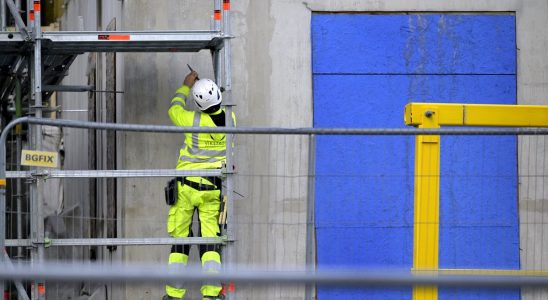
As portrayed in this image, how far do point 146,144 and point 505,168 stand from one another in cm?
376

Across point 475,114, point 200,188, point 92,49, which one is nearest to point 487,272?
point 475,114

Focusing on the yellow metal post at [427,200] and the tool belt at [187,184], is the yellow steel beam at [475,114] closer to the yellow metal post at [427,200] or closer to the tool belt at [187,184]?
the yellow metal post at [427,200]

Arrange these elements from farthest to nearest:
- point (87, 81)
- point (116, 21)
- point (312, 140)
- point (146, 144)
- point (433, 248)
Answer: point (87, 81) → point (116, 21) → point (146, 144) → point (312, 140) → point (433, 248)

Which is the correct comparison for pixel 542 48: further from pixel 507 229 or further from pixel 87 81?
pixel 87 81

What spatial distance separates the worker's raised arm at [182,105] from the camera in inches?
404

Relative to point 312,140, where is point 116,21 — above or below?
above

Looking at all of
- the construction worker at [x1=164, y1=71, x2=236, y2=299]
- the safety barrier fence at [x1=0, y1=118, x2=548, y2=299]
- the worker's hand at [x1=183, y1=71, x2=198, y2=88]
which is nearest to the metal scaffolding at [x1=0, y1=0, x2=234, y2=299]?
the safety barrier fence at [x1=0, y1=118, x2=548, y2=299]

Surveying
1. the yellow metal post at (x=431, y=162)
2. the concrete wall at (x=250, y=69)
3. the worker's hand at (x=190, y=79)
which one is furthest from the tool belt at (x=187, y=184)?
the yellow metal post at (x=431, y=162)

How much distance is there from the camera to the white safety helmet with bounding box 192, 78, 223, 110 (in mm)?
9992

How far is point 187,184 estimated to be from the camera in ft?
32.3


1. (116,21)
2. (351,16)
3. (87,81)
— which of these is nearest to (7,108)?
(87,81)

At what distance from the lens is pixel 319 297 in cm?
805

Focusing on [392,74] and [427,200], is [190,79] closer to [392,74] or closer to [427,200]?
[392,74]

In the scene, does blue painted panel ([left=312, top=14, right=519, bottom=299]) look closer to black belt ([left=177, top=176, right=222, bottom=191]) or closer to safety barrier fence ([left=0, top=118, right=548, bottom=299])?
safety barrier fence ([left=0, top=118, right=548, bottom=299])
